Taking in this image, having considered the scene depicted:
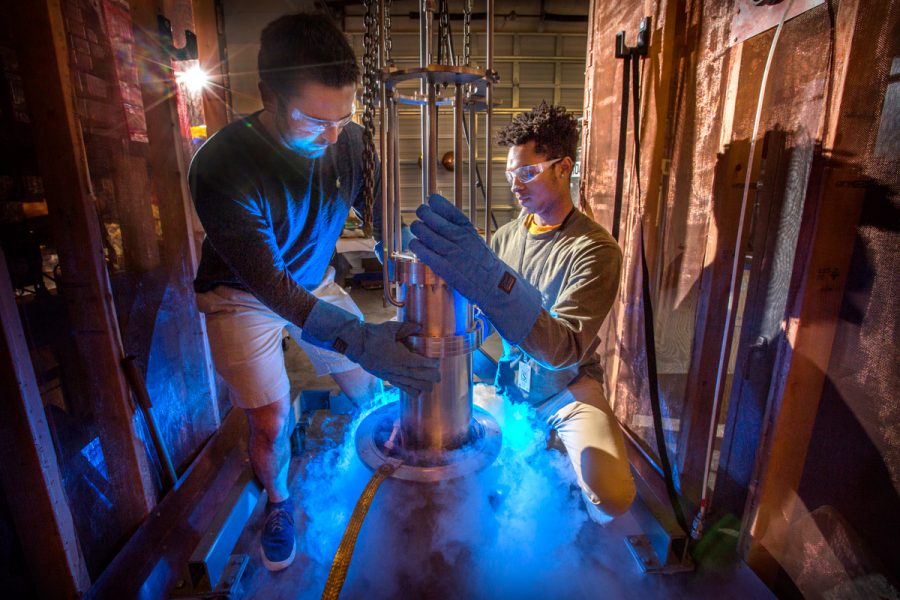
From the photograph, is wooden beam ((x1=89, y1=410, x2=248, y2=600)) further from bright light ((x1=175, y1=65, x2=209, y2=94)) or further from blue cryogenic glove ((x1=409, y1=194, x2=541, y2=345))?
bright light ((x1=175, y1=65, x2=209, y2=94))

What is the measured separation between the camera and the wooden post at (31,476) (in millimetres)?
1429

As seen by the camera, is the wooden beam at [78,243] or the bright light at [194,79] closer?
the wooden beam at [78,243]

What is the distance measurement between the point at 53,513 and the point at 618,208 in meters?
2.73

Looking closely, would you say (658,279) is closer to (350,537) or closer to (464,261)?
(464,261)

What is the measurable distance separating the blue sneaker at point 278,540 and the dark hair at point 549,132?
192 centimetres

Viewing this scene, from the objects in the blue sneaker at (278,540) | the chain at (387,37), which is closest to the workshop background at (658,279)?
the blue sneaker at (278,540)

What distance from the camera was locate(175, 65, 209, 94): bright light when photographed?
2560mm

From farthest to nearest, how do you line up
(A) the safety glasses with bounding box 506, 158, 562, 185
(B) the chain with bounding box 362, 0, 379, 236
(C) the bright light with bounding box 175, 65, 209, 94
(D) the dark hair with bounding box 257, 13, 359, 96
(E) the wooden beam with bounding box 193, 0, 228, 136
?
(E) the wooden beam with bounding box 193, 0, 228, 136
(C) the bright light with bounding box 175, 65, 209, 94
(A) the safety glasses with bounding box 506, 158, 562, 185
(D) the dark hair with bounding box 257, 13, 359, 96
(B) the chain with bounding box 362, 0, 379, 236

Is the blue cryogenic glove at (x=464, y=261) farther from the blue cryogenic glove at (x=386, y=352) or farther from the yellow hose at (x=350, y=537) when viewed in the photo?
the yellow hose at (x=350, y=537)

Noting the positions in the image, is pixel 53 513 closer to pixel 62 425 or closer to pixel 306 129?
pixel 62 425

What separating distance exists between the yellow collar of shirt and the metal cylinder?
0.89m

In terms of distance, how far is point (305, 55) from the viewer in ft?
5.04

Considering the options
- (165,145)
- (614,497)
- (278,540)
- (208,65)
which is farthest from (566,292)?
(208,65)

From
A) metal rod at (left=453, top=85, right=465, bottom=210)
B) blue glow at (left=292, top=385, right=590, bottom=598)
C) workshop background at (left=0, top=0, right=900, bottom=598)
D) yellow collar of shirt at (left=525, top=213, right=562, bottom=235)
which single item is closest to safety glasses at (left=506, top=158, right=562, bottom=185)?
yellow collar of shirt at (left=525, top=213, right=562, bottom=235)
